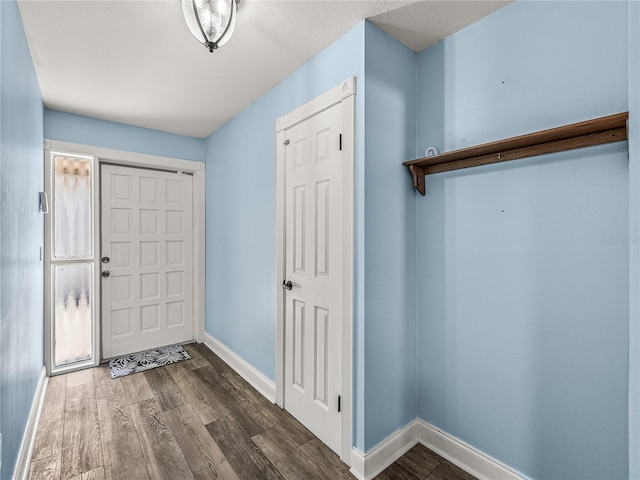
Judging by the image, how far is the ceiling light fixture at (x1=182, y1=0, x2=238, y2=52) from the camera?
1.40 metres

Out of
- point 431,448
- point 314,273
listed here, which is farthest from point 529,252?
point 431,448

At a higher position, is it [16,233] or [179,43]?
[179,43]

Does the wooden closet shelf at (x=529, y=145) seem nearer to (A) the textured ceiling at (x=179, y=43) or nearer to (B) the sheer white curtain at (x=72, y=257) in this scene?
(A) the textured ceiling at (x=179, y=43)

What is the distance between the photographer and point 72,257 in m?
3.04

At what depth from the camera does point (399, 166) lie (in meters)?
1.86

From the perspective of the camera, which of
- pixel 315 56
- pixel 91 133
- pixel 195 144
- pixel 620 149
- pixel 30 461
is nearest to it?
pixel 620 149

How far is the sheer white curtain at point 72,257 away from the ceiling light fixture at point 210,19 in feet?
8.08

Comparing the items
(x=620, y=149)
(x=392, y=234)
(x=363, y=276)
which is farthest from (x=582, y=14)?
(x=363, y=276)

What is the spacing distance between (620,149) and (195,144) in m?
3.68

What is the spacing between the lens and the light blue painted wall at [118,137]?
2.88 meters

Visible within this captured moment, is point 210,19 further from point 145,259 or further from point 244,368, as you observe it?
point 145,259

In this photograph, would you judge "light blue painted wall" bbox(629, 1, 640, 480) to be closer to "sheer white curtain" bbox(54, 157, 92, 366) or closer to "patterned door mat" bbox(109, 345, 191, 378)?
"patterned door mat" bbox(109, 345, 191, 378)

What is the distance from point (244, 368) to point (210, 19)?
8.44 feet

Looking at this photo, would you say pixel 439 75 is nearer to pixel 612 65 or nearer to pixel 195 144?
pixel 612 65
